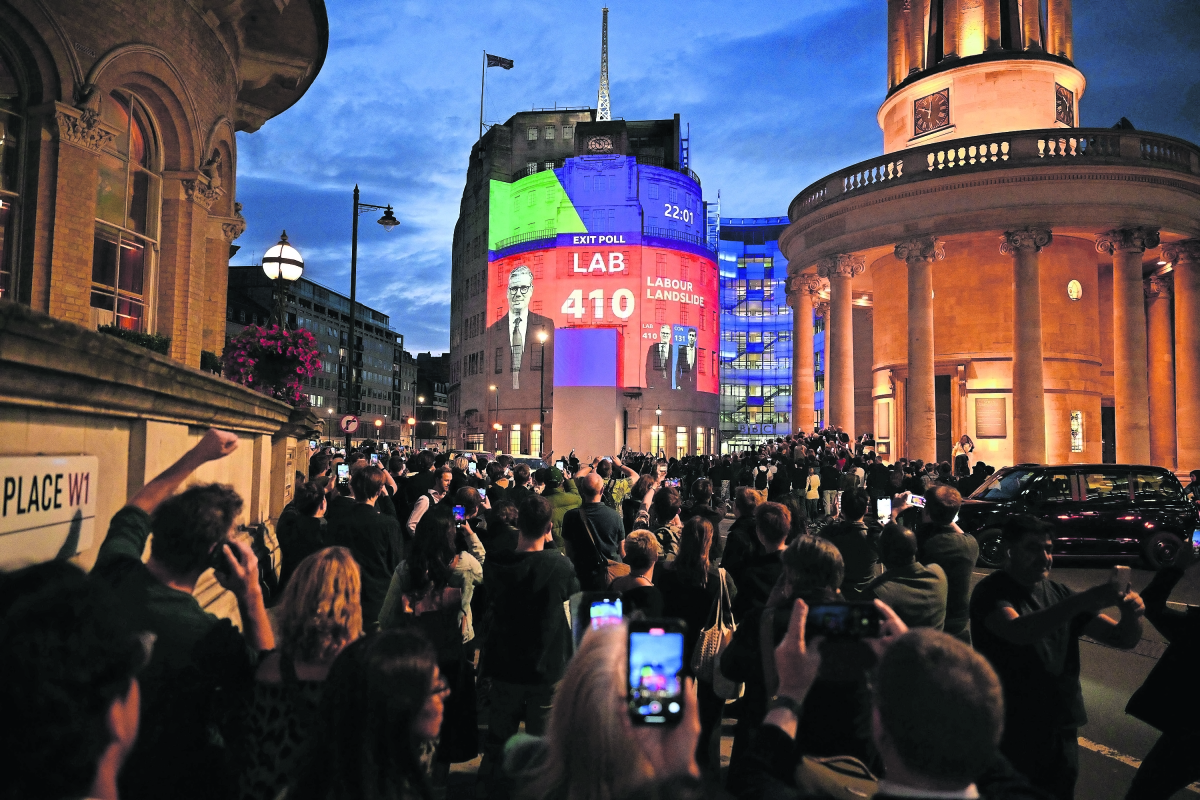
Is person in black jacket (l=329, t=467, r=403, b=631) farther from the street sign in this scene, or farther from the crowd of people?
the street sign

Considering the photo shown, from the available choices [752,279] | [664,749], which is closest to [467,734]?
[664,749]

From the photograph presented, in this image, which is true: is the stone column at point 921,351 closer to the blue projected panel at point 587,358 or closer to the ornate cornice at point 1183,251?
the ornate cornice at point 1183,251

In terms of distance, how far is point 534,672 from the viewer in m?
4.55

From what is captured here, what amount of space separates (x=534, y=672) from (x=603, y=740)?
2.84m

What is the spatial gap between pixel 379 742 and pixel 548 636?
8.10 ft

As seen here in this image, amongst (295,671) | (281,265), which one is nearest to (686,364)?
(281,265)

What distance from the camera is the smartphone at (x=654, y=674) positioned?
75.7 inches

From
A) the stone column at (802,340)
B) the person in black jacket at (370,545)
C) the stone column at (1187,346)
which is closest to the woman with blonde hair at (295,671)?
the person in black jacket at (370,545)

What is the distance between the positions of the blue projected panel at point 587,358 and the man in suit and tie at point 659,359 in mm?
6075

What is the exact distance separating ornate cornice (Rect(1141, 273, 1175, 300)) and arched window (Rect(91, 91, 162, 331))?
30.1m

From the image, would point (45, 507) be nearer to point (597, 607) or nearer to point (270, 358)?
point (597, 607)

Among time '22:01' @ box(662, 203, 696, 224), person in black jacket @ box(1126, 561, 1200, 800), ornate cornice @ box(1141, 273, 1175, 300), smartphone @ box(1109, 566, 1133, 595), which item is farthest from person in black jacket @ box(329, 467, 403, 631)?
time '22:01' @ box(662, 203, 696, 224)

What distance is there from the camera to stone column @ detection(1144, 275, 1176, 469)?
2536 centimetres

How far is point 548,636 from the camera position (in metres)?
4.58
